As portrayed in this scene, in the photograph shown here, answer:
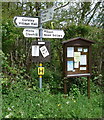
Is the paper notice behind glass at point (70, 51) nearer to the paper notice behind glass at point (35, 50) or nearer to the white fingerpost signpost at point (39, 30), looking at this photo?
the white fingerpost signpost at point (39, 30)

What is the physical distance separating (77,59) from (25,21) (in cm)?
167

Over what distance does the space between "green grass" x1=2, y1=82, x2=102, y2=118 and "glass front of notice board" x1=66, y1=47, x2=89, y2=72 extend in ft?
2.40

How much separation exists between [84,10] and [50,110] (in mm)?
5342

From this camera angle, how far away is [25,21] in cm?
400

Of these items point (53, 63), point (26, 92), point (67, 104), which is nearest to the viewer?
point (67, 104)

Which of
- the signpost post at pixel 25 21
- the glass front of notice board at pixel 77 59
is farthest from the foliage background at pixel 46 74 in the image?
the signpost post at pixel 25 21

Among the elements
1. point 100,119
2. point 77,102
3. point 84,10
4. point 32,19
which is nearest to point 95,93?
point 77,102

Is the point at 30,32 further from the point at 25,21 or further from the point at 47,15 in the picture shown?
the point at 47,15

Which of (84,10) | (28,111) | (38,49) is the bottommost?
(28,111)

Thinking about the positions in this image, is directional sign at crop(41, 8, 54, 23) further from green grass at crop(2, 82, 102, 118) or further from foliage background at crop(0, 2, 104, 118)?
green grass at crop(2, 82, 102, 118)

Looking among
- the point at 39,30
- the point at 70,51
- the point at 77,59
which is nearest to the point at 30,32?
the point at 39,30

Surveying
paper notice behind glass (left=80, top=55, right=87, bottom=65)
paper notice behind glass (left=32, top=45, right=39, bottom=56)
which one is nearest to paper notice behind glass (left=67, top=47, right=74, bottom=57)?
paper notice behind glass (left=80, top=55, right=87, bottom=65)

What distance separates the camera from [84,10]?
7.55 meters

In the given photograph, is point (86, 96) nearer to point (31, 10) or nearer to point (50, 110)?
point (50, 110)
